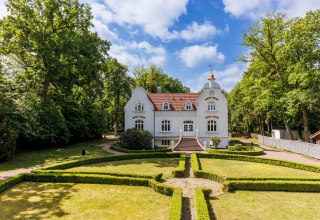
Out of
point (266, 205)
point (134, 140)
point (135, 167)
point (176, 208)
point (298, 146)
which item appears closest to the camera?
point (176, 208)

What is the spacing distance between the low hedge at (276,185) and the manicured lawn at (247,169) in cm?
400

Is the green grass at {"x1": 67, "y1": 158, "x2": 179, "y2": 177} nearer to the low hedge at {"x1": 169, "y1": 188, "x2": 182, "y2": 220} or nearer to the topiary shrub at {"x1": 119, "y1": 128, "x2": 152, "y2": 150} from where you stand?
the topiary shrub at {"x1": 119, "y1": 128, "x2": 152, "y2": 150}

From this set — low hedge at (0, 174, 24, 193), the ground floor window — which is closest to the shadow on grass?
low hedge at (0, 174, 24, 193)

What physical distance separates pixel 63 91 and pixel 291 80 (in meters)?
32.7

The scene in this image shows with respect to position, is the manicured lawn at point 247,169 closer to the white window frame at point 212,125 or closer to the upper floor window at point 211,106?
the white window frame at point 212,125

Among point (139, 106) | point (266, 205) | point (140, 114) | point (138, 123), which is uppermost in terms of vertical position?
point (139, 106)

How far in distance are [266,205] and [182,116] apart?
2647cm

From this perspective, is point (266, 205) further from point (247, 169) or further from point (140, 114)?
point (140, 114)

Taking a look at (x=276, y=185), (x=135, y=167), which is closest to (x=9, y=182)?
(x=135, y=167)

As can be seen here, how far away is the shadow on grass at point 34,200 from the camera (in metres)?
10.8

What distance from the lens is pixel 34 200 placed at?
498 inches

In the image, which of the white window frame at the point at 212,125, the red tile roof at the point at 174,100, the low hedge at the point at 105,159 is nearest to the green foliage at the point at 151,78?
the red tile roof at the point at 174,100

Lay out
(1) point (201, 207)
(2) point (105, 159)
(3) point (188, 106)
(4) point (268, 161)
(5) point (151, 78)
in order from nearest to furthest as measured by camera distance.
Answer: (1) point (201, 207) < (4) point (268, 161) < (2) point (105, 159) < (3) point (188, 106) < (5) point (151, 78)

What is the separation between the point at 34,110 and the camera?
2752 centimetres
